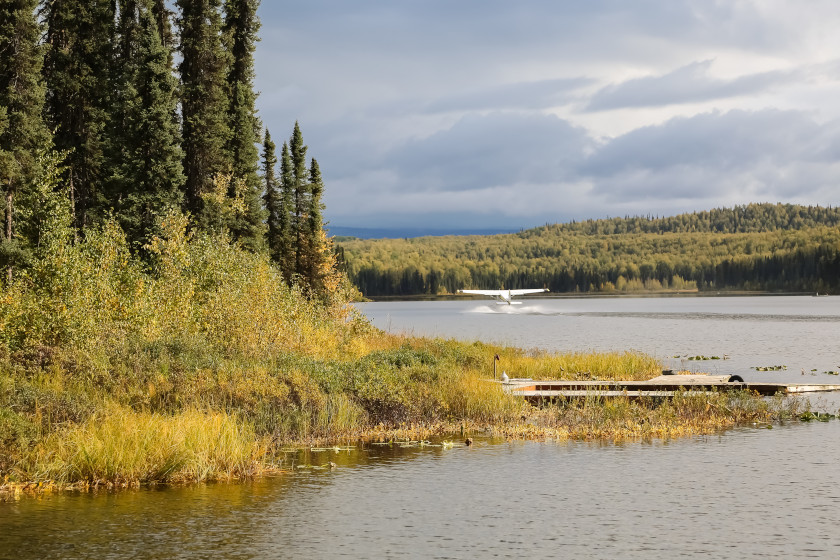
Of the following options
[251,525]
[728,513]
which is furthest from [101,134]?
[728,513]

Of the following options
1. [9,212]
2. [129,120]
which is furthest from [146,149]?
[9,212]

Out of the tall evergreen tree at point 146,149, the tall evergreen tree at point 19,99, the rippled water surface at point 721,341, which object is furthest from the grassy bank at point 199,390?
the rippled water surface at point 721,341

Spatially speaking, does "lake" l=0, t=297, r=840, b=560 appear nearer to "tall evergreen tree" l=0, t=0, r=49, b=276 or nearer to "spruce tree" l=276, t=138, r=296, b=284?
"tall evergreen tree" l=0, t=0, r=49, b=276

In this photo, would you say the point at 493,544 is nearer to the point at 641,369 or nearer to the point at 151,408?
the point at 151,408

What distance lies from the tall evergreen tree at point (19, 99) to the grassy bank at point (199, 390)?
8320 mm

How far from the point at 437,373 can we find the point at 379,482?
394 inches

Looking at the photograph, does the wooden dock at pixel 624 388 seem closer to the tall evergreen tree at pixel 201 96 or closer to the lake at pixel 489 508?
the lake at pixel 489 508

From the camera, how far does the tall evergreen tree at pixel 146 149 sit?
167 ft

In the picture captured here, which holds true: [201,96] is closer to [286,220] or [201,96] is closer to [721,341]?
[286,220]

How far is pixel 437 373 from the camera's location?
31.2 metres

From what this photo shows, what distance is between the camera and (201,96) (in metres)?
59.3

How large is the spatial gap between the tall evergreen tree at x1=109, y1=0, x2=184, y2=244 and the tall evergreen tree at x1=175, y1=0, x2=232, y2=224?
534 cm

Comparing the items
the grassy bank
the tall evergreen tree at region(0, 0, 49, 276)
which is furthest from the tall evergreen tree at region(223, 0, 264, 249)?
the grassy bank

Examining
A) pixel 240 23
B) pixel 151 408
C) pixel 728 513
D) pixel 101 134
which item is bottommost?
pixel 728 513
